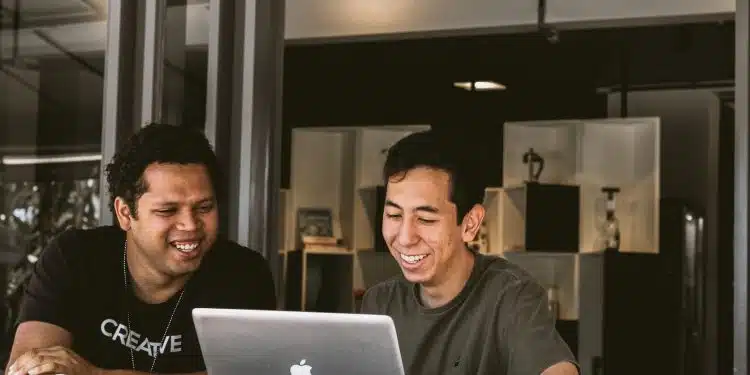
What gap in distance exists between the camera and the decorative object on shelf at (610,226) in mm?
7742

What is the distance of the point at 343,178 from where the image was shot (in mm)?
8711

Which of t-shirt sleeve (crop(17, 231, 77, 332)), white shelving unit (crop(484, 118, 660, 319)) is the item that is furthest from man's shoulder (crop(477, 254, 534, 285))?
white shelving unit (crop(484, 118, 660, 319))

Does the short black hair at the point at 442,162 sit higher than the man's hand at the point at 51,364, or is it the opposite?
the short black hair at the point at 442,162

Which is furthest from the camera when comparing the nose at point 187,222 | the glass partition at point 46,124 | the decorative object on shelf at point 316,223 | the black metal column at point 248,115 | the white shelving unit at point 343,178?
the decorative object on shelf at point 316,223

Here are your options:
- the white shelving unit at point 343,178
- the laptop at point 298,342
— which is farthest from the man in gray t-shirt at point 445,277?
the white shelving unit at point 343,178

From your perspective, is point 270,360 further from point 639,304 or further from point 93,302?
point 639,304

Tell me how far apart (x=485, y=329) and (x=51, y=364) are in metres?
0.86

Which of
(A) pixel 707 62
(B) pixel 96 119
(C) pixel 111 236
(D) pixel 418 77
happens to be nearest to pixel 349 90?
(D) pixel 418 77

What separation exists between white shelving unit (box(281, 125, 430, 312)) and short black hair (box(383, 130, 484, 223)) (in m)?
6.05

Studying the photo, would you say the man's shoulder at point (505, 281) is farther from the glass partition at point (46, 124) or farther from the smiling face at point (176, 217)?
the glass partition at point (46, 124)

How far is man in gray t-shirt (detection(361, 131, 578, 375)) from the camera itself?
6.98 ft

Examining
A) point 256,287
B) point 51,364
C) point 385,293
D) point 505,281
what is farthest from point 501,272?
point 51,364

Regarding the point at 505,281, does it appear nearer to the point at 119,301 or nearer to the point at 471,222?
the point at 471,222

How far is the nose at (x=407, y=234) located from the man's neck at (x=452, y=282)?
100mm
